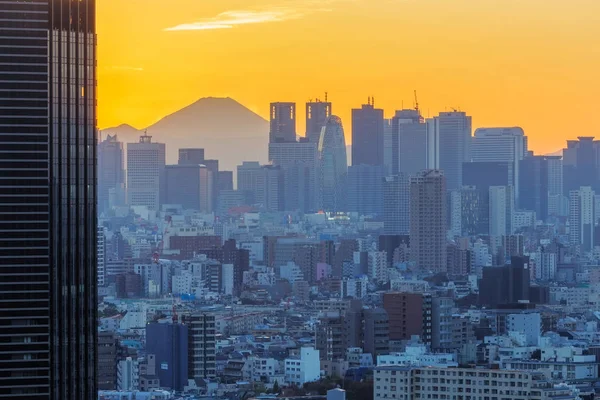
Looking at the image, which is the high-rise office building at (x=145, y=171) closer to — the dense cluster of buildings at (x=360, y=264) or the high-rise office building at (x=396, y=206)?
the dense cluster of buildings at (x=360, y=264)

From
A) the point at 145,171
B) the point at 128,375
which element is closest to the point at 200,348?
the point at 128,375

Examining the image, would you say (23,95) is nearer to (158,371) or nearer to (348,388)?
(348,388)

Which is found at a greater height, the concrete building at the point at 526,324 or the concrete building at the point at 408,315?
the concrete building at the point at 408,315

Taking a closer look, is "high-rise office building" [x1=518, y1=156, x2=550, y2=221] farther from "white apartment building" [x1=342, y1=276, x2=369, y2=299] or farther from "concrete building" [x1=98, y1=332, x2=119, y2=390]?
"concrete building" [x1=98, y1=332, x2=119, y2=390]

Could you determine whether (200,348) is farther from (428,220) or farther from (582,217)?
(582,217)

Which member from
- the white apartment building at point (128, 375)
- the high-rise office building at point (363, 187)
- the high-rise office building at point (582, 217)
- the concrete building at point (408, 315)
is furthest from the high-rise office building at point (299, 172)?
the white apartment building at point (128, 375)

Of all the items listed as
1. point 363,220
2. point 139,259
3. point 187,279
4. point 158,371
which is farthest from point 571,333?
point 363,220
